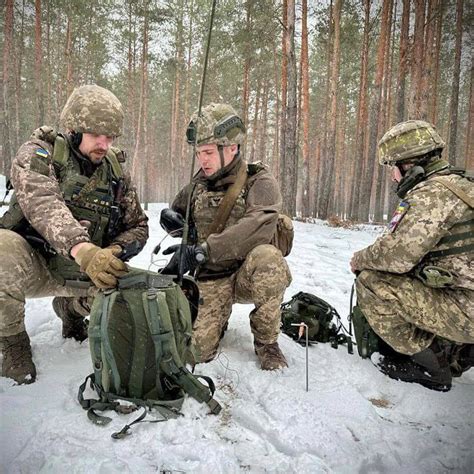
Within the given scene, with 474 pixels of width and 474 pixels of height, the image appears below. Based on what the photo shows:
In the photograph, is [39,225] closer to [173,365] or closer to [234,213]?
[173,365]

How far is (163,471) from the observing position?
1.38 meters

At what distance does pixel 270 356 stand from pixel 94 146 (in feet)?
6.59

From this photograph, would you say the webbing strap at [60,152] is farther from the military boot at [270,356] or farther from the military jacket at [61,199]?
the military boot at [270,356]

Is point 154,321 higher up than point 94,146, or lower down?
lower down

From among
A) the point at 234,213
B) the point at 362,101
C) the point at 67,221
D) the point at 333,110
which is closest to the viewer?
the point at 67,221

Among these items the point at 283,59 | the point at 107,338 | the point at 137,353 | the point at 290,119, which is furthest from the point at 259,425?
the point at 283,59

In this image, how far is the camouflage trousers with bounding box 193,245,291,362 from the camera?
253 centimetres

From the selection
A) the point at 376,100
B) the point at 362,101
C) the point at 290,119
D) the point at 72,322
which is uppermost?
the point at 362,101

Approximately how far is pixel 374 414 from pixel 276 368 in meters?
0.67

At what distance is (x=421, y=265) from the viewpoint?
2.37 metres

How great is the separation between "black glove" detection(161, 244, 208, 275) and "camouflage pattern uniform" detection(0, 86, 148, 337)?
509 millimetres

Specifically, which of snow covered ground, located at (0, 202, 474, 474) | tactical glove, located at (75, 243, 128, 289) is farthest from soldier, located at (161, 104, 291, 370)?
tactical glove, located at (75, 243, 128, 289)

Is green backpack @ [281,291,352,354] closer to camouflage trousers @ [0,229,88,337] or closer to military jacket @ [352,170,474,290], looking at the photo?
military jacket @ [352,170,474,290]

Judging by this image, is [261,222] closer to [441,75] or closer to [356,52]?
[356,52]
